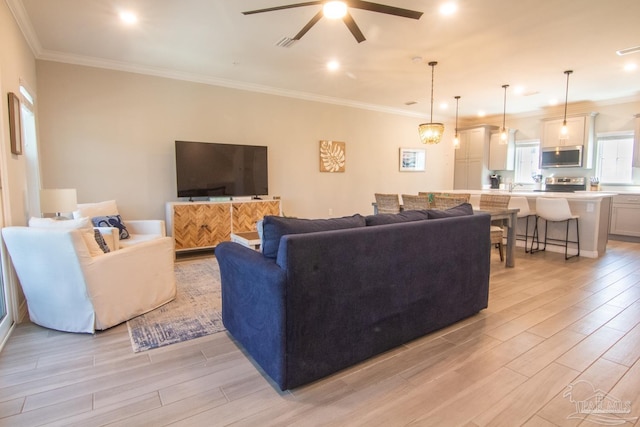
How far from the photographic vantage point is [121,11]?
10.5ft

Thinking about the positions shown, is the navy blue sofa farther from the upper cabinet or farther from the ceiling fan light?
the upper cabinet

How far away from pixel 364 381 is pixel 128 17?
398cm

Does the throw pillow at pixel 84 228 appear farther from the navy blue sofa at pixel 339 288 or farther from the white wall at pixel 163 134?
the white wall at pixel 163 134

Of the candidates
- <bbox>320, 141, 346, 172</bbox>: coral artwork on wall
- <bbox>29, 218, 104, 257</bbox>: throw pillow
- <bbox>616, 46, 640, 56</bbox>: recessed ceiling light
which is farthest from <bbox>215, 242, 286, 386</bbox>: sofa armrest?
<bbox>616, 46, 640, 56</bbox>: recessed ceiling light

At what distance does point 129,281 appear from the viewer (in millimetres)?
2760

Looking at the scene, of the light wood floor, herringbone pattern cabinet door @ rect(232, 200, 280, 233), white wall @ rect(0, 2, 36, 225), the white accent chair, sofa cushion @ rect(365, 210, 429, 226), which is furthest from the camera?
herringbone pattern cabinet door @ rect(232, 200, 280, 233)

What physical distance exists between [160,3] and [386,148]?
5.56m

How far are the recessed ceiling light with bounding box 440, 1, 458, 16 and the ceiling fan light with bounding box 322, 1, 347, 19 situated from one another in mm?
1173

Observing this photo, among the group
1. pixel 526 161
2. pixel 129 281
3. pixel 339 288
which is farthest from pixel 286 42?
pixel 526 161

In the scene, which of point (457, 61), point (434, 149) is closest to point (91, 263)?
point (457, 61)

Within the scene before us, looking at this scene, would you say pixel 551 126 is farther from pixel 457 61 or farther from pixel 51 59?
pixel 51 59

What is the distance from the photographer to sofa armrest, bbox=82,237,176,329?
253 centimetres

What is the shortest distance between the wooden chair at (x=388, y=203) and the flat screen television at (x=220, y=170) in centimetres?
202

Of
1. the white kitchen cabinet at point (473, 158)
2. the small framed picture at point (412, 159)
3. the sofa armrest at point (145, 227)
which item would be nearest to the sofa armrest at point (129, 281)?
the sofa armrest at point (145, 227)
